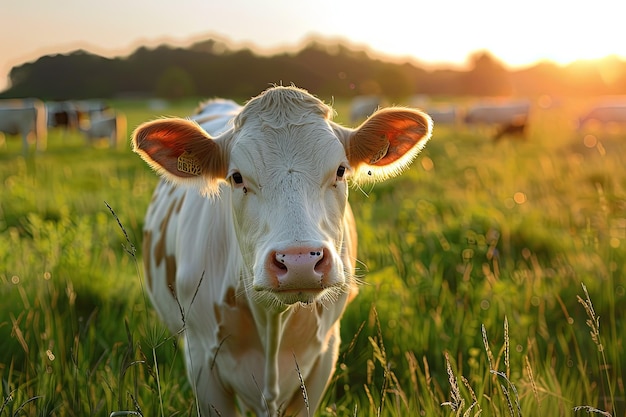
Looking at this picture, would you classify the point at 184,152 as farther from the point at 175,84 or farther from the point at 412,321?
the point at 175,84

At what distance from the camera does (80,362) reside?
3.08m

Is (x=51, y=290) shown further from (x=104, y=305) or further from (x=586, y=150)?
(x=586, y=150)

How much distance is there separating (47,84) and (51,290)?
66.8 m

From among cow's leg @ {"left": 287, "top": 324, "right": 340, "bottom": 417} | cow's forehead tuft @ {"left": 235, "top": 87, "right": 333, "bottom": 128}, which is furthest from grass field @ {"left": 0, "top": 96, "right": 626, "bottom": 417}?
cow's forehead tuft @ {"left": 235, "top": 87, "right": 333, "bottom": 128}

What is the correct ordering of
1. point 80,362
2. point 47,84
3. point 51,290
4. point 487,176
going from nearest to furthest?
point 80,362, point 51,290, point 487,176, point 47,84

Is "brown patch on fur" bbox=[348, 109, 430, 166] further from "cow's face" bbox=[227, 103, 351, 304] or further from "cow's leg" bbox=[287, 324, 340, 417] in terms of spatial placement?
"cow's leg" bbox=[287, 324, 340, 417]

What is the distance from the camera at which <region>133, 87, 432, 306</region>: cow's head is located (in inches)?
78.0

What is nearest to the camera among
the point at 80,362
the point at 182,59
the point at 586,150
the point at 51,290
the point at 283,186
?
the point at 283,186

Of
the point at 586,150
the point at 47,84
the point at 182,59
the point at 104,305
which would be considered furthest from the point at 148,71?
the point at 104,305

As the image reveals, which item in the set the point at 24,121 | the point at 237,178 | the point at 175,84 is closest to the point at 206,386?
the point at 237,178

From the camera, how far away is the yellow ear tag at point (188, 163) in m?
2.56

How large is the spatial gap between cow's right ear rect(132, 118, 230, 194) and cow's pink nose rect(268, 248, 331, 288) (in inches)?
28.7

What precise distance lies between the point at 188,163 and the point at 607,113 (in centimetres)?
2838

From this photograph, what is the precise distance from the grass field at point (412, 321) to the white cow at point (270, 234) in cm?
20
